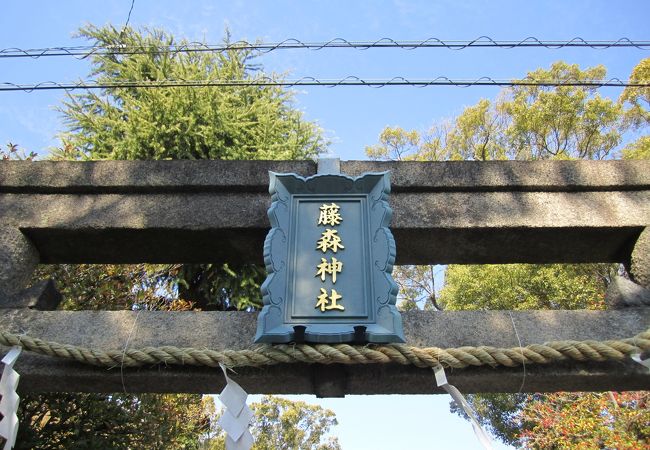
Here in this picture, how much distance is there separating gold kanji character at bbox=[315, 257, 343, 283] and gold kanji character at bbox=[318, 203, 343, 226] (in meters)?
0.22

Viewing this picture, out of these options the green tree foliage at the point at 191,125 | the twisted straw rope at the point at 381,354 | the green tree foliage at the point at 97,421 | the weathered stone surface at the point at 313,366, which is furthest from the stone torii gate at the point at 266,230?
the green tree foliage at the point at 191,125

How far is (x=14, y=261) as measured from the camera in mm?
2748

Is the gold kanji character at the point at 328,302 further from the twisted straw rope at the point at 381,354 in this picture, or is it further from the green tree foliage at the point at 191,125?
the green tree foliage at the point at 191,125

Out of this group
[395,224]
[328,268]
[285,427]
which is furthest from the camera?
[285,427]

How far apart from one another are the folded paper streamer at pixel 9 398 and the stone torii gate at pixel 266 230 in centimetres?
12

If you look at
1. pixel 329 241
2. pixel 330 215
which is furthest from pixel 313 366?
pixel 330 215

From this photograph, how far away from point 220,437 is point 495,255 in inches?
570

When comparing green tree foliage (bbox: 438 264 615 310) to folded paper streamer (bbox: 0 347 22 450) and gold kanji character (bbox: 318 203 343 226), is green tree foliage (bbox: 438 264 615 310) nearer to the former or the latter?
gold kanji character (bbox: 318 203 343 226)

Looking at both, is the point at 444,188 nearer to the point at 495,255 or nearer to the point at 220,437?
the point at 495,255

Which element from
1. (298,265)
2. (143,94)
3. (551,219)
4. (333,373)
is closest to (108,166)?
(298,265)

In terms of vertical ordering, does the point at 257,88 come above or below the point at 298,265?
above

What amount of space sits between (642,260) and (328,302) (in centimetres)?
174

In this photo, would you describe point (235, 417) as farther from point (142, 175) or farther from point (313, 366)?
point (142, 175)

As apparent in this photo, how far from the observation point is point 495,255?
3055 millimetres
